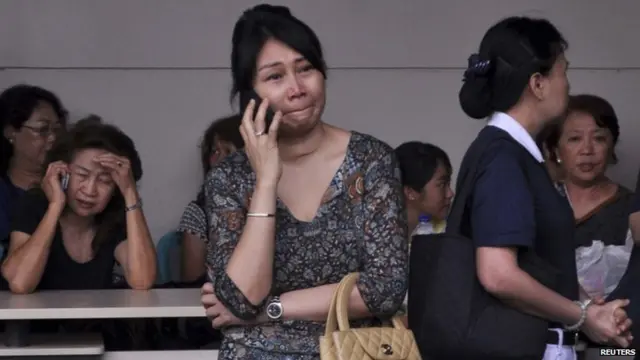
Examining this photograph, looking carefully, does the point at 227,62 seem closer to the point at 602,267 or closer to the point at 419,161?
the point at 419,161

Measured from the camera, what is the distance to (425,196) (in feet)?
18.0

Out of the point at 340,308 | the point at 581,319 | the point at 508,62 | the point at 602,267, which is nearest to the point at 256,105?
the point at 340,308

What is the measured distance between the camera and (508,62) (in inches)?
110

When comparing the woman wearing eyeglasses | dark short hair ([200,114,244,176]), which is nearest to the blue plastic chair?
dark short hair ([200,114,244,176])

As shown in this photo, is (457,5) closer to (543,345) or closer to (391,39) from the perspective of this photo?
(391,39)

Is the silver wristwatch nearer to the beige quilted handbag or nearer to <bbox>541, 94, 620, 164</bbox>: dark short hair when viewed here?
the beige quilted handbag

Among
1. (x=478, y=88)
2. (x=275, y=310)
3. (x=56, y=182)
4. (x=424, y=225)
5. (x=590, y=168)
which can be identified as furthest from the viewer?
(x=424, y=225)

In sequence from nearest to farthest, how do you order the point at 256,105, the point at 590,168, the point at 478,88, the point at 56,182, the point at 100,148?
the point at 256,105
the point at 478,88
the point at 56,182
the point at 100,148
the point at 590,168

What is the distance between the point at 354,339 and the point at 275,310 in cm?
21

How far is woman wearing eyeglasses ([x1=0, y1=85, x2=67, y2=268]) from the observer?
5.22 metres

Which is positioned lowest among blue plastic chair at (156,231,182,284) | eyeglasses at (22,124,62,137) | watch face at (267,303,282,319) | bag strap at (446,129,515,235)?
blue plastic chair at (156,231,182,284)

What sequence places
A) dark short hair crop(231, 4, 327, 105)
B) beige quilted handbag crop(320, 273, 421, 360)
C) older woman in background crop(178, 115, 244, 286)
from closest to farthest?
beige quilted handbag crop(320, 273, 421, 360), dark short hair crop(231, 4, 327, 105), older woman in background crop(178, 115, 244, 286)

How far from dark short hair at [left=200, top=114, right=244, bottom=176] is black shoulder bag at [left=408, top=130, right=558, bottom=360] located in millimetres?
2720

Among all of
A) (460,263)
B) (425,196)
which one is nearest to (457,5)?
(425,196)
